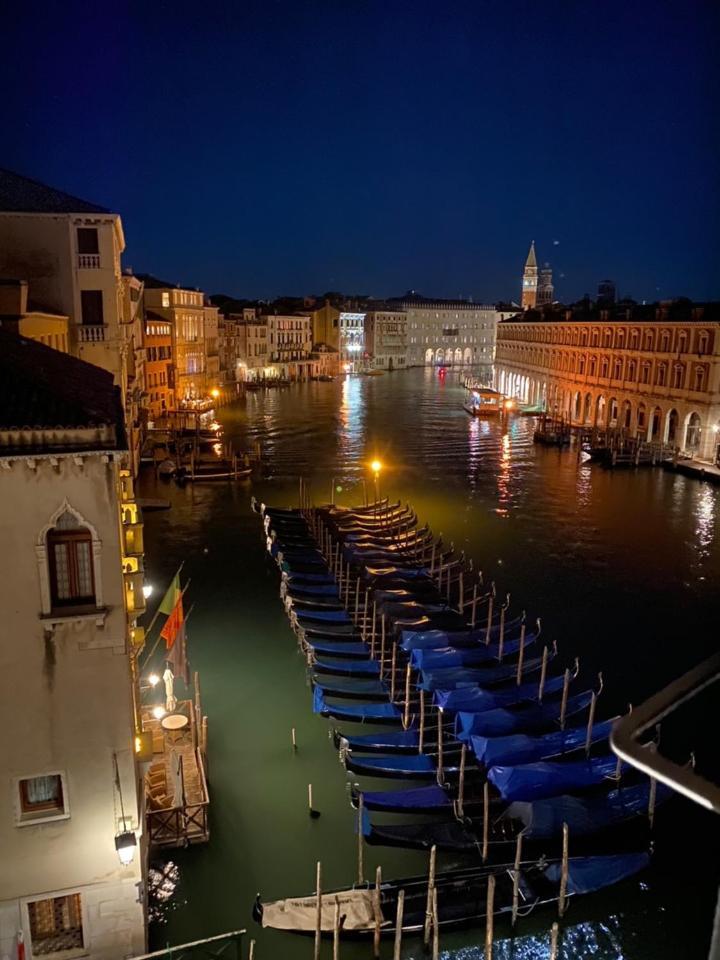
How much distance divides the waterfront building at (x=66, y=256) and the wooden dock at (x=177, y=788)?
60.6 ft

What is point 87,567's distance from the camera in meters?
9.16

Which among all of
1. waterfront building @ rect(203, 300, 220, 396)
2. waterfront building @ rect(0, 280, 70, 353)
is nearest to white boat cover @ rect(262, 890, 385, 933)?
waterfront building @ rect(0, 280, 70, 353)

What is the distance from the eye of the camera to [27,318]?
22812 millimetres

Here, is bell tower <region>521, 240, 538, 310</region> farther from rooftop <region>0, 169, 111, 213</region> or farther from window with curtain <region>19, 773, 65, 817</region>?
window with curtain <region>19, 773, 65, 817</region>

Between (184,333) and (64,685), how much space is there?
56204 mm

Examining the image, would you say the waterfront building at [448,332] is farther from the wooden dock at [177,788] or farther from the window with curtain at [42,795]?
the window with curtain at [42,795]

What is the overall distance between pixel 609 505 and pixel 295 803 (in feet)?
90.9

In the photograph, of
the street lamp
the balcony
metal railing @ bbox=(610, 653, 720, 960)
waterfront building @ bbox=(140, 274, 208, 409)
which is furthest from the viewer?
waterfront building @ bbox=(140, 274, 208, 409)

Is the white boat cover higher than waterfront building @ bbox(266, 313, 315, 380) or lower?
lower

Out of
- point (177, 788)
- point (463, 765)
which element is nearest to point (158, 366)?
point (177, 788)

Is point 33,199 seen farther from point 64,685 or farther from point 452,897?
point 452,897

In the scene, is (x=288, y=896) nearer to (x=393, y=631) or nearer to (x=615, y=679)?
(x=393, y=631)

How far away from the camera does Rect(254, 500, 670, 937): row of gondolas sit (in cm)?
1139

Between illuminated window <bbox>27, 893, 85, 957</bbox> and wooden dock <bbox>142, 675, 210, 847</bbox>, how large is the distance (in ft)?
7.34
